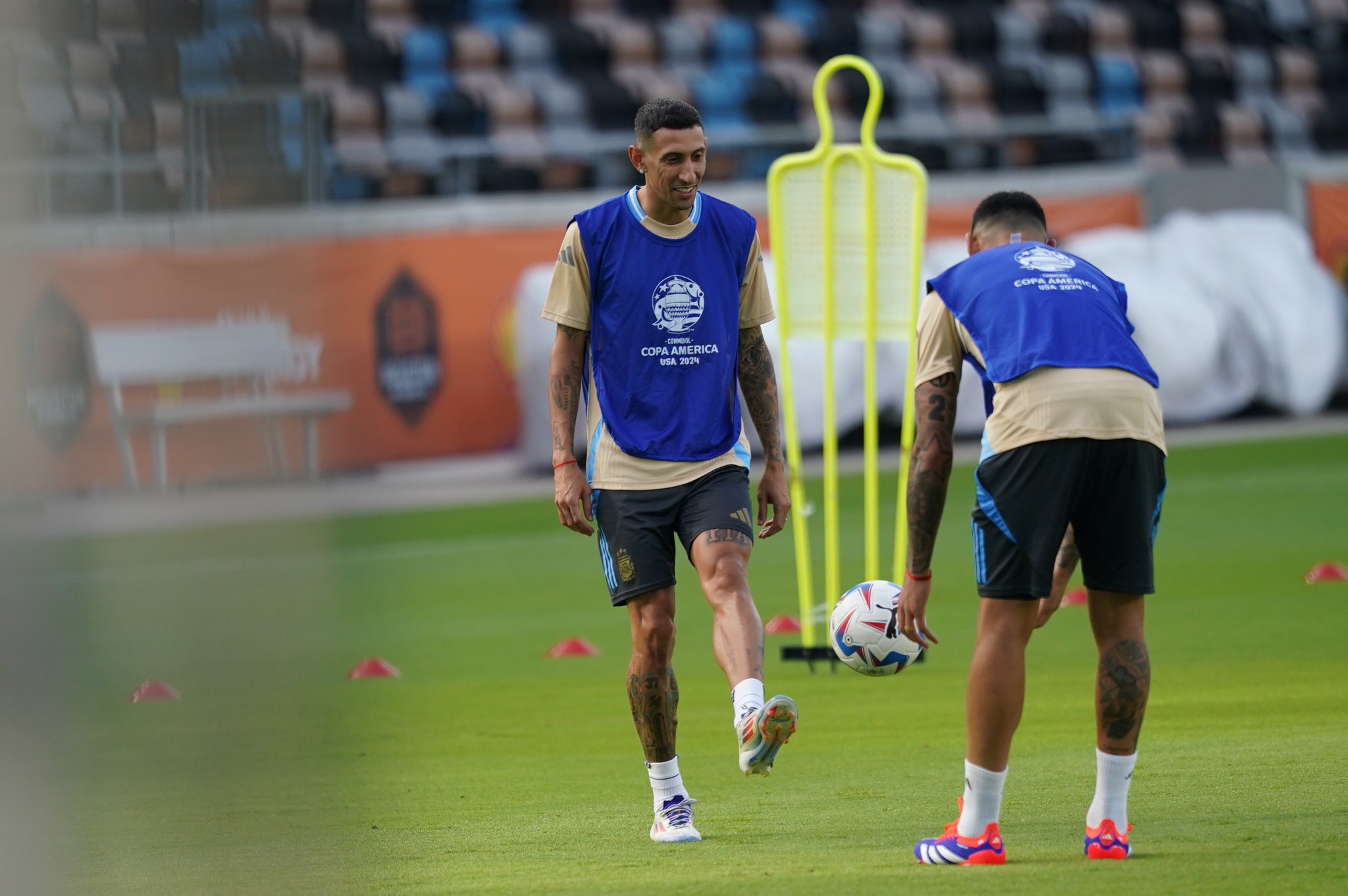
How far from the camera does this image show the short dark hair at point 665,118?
523cm

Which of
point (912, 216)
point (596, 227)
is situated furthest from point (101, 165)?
point (912, 216)

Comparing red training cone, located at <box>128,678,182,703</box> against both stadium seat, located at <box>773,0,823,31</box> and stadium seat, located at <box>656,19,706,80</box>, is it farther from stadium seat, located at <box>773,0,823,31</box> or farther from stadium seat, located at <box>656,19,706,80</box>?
stadium seat, located at <box>773,0,823,31</box>

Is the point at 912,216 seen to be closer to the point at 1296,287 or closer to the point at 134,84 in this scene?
the point at 134,84

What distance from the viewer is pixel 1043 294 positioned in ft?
15.2

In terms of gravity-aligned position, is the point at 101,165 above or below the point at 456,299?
above

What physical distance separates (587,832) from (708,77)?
21.5m

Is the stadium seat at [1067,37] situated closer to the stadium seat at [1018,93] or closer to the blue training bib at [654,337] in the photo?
the stadium seat at [1018,93]

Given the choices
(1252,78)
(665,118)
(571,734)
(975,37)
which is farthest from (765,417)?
(1252,78)

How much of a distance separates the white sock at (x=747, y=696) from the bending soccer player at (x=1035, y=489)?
1.57ft

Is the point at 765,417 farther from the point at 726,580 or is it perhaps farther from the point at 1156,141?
the point at 1156,141

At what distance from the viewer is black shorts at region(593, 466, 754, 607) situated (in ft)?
17.2

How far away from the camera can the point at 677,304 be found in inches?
211

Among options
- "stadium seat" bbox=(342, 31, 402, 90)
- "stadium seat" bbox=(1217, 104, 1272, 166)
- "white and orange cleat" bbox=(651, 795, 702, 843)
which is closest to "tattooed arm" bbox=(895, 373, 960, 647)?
"white and orange cleat" bbox=(651, 795, 702, 843)

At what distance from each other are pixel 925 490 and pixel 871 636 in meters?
1.07
